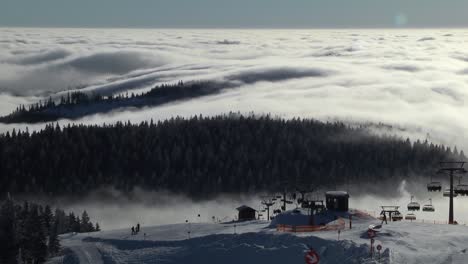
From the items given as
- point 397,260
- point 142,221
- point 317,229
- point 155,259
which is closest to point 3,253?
point 155,259

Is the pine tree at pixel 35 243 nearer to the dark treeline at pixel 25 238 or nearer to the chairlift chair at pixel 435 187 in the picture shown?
the dark treeline at pixel 25 238

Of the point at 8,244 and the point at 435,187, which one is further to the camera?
the point at 435,187

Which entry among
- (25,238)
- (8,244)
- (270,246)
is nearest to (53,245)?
(25,238)

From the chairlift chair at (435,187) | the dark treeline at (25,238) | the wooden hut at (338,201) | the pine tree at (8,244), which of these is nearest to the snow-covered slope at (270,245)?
the dark treeline at (25,238)

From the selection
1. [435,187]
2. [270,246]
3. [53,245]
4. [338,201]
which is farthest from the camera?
[435,187]

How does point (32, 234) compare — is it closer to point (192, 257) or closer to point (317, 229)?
point (192, 257)

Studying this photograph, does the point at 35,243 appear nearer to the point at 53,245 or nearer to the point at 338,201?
the point at 53,245

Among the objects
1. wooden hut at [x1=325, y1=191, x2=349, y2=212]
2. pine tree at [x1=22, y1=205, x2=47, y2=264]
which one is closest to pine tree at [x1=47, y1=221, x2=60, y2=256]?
pine tree at [x1=22, y1=205, x2=47, y2=264]

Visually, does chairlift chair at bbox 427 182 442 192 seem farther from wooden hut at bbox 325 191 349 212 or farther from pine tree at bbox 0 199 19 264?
pine tree at bbox 0 199 19 264

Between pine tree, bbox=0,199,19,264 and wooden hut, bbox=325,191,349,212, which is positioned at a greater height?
wooden hut, bbox=325,191,349,212
